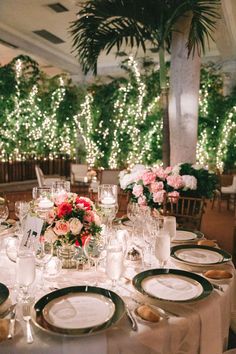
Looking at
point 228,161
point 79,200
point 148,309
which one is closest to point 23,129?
point 228,161

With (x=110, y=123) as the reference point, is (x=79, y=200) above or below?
below

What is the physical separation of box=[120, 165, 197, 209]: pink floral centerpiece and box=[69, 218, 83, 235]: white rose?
48.4 inches

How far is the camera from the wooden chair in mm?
2529

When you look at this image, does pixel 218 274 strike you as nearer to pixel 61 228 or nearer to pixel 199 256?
pixel 199 256

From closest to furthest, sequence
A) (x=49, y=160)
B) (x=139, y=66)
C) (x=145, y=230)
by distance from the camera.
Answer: (x=145, y=230) → (x=139, y=66) → (x=49, y=160)

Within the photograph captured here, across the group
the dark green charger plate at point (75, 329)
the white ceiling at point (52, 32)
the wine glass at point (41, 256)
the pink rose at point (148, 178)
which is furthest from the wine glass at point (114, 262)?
the white ceiling at point (52, 32)

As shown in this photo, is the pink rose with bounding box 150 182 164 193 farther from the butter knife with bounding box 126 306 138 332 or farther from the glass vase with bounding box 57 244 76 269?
the butter knife with bounding box 126 306 138 332

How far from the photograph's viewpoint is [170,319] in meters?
1.05

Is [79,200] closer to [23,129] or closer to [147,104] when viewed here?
[147,104]

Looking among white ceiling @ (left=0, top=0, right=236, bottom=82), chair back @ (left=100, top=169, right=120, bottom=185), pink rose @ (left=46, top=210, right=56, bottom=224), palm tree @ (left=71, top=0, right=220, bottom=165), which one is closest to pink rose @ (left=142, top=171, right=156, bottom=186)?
palm tree @ (left=71, top=0, right=220, bottom=165)

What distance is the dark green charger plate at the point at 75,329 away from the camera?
0.95 metres

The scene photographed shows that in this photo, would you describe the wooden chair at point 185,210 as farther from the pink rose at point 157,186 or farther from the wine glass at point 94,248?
the wine glass at point 94,248

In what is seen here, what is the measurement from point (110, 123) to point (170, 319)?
23.5 ft

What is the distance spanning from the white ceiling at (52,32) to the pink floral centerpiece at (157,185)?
389cm
